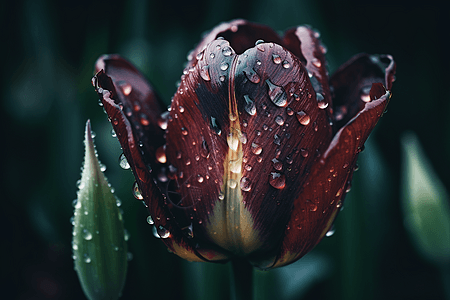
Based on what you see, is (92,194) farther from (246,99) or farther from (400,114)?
(400,114)

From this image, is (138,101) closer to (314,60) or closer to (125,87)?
(125,87)

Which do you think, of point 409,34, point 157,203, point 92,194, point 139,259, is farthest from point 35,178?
point 409,34

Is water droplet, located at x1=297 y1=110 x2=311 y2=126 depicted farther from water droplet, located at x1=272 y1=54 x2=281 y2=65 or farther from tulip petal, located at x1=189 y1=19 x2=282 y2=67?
tulip petal, located at x1=189 y1=19 x2=282 y2=67

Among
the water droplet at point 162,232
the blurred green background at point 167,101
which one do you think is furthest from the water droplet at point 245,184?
the blurred green background at point 167,101

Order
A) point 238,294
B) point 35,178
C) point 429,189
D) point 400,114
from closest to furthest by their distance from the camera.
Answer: point 238,294, point 429,189, point 35,178, point 400,114

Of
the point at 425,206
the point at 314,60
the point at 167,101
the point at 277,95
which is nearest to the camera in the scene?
the point at 277,95

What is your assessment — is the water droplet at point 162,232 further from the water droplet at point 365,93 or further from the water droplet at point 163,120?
the water droplet at point 365,93

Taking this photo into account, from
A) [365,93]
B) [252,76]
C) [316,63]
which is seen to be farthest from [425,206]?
[252,76]
